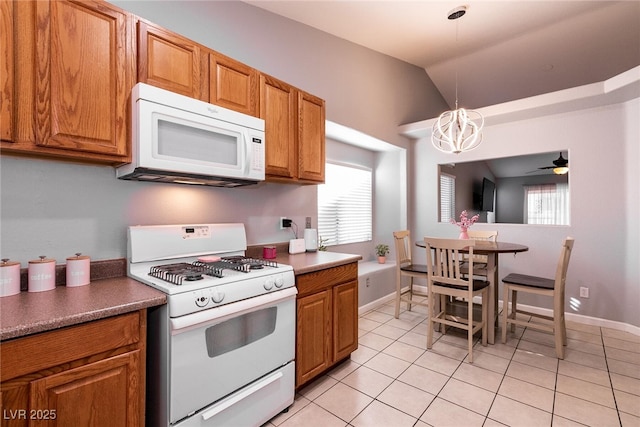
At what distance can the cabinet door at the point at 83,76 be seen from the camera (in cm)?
130

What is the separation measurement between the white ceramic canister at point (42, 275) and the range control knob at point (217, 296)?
79 centimetres

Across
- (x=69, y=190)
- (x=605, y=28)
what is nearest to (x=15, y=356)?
(x=69, y=190)

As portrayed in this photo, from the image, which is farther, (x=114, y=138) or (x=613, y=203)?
(x=613, y=203)

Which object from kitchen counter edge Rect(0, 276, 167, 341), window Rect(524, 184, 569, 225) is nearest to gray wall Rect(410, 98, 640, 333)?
window Rect(524, 184, 569, 225)

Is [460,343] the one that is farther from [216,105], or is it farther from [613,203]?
[216,105]

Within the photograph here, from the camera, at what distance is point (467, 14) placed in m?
3.12

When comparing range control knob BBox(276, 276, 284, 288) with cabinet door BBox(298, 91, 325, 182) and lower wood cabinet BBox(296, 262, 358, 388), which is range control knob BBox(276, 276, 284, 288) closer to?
lower wood cabinet BBox(296, 262, 358, 388)

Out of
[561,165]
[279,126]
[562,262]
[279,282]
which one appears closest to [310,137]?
[279,126]

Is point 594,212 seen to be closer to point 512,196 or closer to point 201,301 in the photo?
point 512,196

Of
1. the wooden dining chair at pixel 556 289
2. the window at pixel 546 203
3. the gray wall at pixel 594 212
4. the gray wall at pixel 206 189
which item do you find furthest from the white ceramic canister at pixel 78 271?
the window at pixel 546 203

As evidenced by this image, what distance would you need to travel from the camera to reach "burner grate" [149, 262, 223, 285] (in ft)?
4.84

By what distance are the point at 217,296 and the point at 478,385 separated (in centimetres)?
199

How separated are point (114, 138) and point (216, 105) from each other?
626 mm

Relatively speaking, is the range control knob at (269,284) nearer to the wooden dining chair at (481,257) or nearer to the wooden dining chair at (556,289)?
the wooden dining chair at (556,289)
